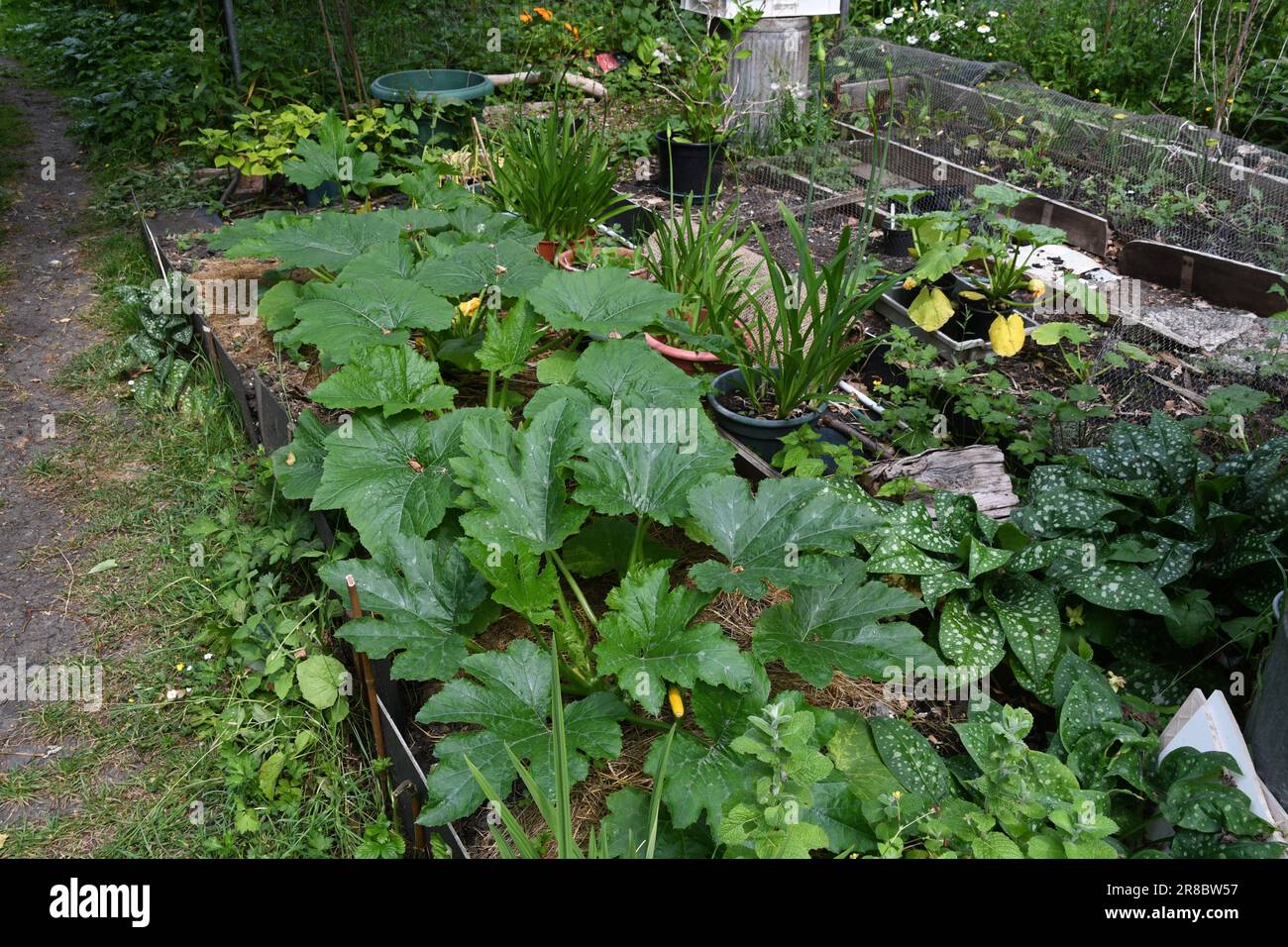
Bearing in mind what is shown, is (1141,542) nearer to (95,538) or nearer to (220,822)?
(220,822)

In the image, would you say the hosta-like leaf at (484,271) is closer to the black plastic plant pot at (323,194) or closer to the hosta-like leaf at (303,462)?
the hosta-like leaf at (303,462)

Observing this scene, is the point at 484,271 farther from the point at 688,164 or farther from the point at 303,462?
the point at 688,164

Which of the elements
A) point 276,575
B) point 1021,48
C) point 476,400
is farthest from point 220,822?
point 1021,48

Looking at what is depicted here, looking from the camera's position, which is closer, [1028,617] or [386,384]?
[1028,617]

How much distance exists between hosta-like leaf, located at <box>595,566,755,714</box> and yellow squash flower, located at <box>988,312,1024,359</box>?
2007 millimetres

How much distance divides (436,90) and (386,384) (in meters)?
3.60

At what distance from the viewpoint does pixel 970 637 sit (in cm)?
224

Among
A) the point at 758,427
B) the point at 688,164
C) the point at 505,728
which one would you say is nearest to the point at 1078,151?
the point at 688,164

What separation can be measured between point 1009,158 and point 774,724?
14.4 ft

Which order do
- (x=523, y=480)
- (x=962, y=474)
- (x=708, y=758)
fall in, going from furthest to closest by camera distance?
(x=962, y=474) → (x=523, y=480) → (x=708, y=758)

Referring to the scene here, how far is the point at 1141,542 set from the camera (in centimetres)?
243

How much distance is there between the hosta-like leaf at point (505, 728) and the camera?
5.58 feet

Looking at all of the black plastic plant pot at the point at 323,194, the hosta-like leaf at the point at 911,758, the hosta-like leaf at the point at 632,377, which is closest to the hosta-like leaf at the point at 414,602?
the hosta-like leaf at the point at 632,377

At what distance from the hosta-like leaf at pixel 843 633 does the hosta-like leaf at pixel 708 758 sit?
0.11m
